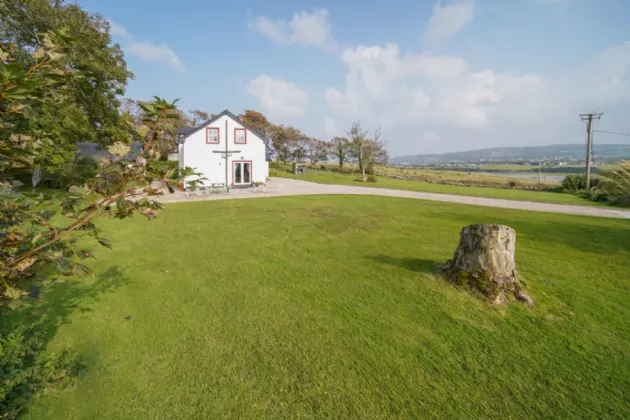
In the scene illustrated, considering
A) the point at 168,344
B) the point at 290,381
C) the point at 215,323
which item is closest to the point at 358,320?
the point at 290,381

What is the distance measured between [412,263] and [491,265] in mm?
1799

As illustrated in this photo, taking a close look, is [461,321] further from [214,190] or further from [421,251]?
[214,190]

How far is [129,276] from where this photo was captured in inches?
244

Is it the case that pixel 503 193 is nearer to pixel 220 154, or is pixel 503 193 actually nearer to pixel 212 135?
pixel 220 154

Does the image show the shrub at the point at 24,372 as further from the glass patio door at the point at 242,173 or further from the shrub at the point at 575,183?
the shrub at the point at 575,183

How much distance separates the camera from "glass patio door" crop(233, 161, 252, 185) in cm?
2785

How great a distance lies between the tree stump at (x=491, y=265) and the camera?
5172 millimetres

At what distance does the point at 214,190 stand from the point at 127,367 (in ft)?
66.4

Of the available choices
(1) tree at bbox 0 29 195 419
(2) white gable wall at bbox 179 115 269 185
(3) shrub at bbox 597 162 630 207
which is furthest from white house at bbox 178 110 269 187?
(3) shrub at bbox 597 162 630 207

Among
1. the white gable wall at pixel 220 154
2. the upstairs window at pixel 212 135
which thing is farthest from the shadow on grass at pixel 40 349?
the upstairs window at pixel 212 135

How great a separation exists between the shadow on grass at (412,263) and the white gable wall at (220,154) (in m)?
21.1

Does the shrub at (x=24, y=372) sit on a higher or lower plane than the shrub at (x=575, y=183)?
lower

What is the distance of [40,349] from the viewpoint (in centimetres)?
382

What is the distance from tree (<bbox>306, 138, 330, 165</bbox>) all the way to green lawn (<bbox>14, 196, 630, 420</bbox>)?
187 feet
